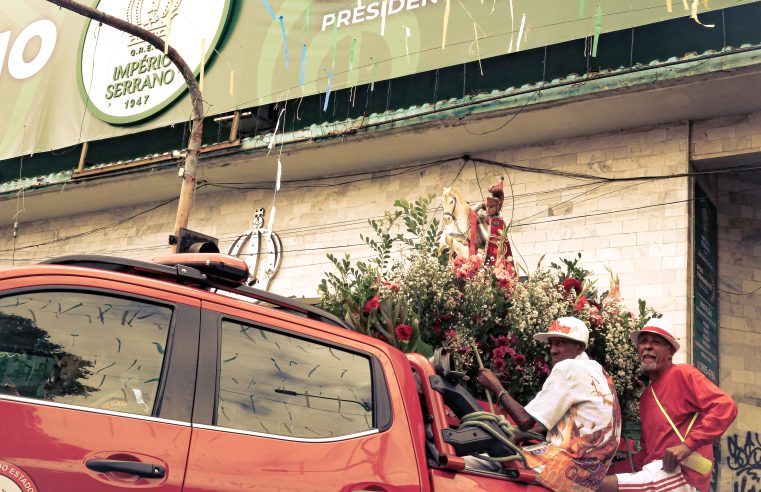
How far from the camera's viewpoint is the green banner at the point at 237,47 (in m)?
13.5

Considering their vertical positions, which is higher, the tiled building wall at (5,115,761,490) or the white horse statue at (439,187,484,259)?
the tiled building wall at (5,115,761,490)

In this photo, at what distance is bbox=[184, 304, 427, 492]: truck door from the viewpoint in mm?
3318

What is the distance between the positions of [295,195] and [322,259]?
1752 millimetres

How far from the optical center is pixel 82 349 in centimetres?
320

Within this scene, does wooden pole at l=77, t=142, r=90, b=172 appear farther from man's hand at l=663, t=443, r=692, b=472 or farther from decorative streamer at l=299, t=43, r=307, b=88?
man's hand at l=663, t=443, r=692, b=472

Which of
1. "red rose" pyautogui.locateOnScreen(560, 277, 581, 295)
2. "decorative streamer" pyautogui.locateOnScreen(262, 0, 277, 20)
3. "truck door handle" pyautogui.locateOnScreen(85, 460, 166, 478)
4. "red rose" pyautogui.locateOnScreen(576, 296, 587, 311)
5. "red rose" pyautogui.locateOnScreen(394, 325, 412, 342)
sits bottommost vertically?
"truck door handle" pyautogui.locateOnScreen(85, 460, 166, 478)

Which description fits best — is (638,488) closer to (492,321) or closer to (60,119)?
(492,321)

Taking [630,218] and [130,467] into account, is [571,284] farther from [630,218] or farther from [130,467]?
[630,218]

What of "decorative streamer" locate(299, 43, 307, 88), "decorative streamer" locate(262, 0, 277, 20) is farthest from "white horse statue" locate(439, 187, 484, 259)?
"decorative streamer" locate(262, 0, 277, 20)

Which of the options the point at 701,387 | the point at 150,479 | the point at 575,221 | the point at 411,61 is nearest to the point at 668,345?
the point at 701,387

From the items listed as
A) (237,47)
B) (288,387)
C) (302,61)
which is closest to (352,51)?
(302,61)

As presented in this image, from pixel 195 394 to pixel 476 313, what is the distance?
139 inches

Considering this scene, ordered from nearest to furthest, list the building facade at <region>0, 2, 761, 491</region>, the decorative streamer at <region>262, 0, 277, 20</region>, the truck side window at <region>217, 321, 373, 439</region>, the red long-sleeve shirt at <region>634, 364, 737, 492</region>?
the truck side window at <region>217, 321, 373, 439</region> → the red long-sleeve shirt at <region>634, 364, 737, 492</region> → the building facade at <region>0, 2, 761, 491</region> → the decorative streamer at <region>262, 0, 277, 20</region>

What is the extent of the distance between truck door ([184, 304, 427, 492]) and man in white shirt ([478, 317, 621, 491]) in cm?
109
